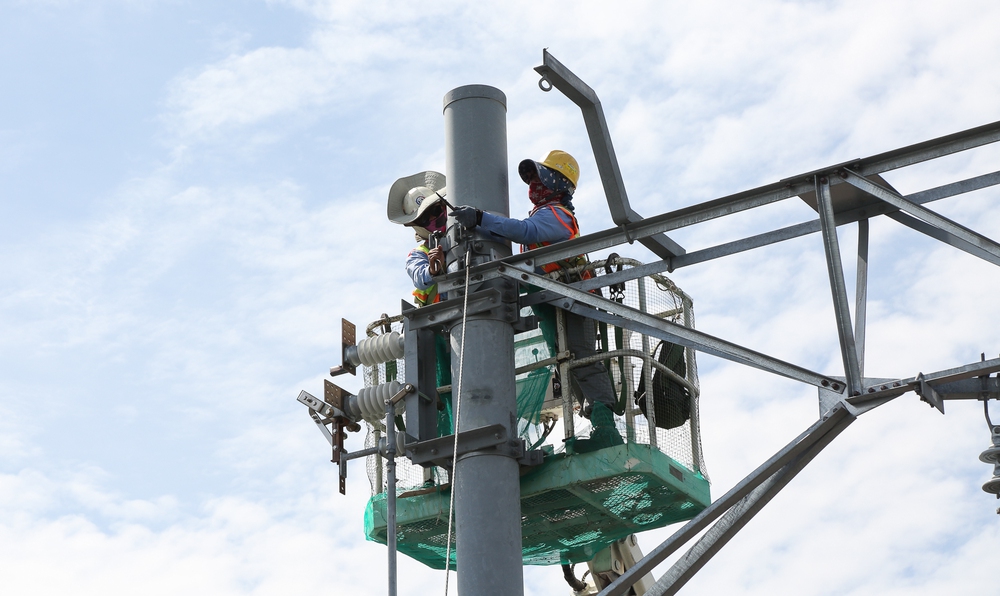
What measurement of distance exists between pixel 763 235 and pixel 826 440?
6.16 feet

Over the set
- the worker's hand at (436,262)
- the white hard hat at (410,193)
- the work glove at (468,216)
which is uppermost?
the white hard hat at (410,193)

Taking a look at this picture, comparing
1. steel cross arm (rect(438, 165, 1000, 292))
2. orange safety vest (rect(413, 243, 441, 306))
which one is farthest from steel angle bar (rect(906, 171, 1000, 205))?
orange safety vest (rect(413, 243, 441, 306))

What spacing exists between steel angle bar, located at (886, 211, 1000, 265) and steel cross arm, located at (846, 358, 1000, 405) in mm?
709

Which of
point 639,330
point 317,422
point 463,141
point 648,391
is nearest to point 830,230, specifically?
point 639,330

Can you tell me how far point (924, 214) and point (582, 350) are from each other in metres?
3.50

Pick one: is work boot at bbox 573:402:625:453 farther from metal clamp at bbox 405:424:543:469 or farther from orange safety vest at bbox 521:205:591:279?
orange safety vest at bbox 521:205:591:279

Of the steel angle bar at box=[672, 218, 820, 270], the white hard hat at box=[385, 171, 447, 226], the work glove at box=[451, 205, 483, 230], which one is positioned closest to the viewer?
the steel angle bar at box=[672, 218, 820, 270]

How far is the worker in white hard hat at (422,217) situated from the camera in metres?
12.9

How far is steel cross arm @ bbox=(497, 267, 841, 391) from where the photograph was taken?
1025 centimetres

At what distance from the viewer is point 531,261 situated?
1191 centimetres

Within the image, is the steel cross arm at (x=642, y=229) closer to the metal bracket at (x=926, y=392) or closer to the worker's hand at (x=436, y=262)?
the worker's hand at (x=436, y=262)

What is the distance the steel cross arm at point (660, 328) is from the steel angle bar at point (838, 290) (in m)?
0.14

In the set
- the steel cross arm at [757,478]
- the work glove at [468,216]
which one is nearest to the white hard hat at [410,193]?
the work glove at [468,216]

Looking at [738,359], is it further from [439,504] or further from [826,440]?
[439,504]
